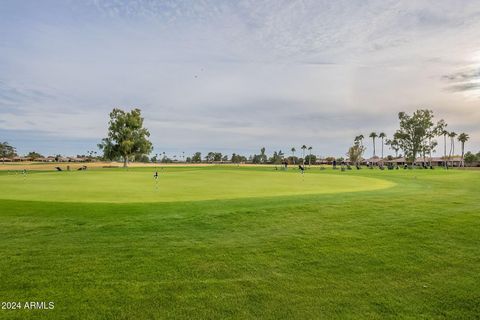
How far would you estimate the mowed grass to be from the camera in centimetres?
568

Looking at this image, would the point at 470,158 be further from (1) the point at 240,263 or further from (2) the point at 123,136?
(1) the point at 240,263

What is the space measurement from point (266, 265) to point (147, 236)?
3.53 m

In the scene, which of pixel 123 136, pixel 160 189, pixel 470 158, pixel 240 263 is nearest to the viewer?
pixel 240 263

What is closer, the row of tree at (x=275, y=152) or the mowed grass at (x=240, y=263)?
the mowed grass at (x=240, y=263)

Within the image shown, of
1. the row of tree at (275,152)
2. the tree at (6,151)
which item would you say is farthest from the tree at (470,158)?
the tree at (6,151)

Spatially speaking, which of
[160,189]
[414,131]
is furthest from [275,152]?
[160,189]

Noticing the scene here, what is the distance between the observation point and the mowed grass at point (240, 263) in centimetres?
568

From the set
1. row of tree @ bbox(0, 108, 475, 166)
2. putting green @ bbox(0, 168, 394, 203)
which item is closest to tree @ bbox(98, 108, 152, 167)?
row of tree @ bbox(0, 108, 475, 166)

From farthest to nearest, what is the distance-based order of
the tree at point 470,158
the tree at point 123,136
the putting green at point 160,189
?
the tree at point 470,158 < the tree at point 123,136 < the putting green at point 160,189

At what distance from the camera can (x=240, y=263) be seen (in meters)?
7.38

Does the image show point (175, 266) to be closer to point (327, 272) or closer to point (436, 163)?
point (327, 272)

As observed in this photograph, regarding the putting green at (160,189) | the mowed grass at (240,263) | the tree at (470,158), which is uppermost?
the tree at (470,158)

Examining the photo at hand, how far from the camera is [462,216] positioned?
11.7 meters

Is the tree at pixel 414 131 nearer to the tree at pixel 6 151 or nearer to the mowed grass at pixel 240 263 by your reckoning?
the mowed grass at pixel 240 263
